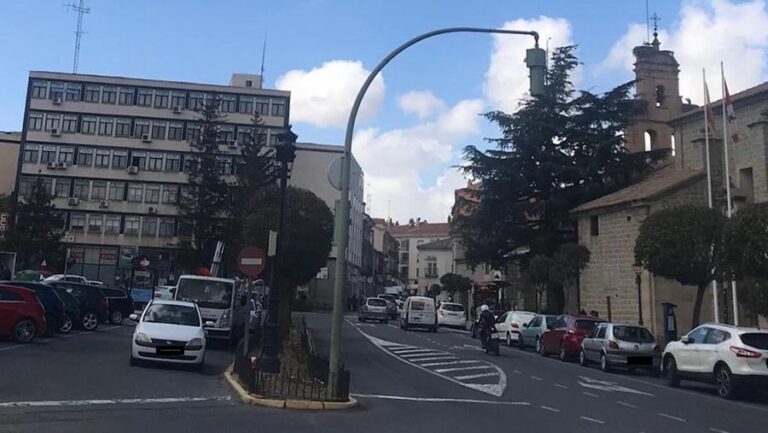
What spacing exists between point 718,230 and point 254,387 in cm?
1894

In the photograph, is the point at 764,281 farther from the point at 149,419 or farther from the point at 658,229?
the point at 149,419

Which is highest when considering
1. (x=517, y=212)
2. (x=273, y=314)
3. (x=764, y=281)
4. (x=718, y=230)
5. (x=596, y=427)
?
(x=517, y=212)

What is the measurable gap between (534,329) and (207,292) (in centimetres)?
1470

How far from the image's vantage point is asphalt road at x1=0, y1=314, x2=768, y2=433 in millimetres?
10570

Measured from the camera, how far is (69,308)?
2534 centimetres

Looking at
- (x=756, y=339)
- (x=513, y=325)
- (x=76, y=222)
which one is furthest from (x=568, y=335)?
(x=76, y=222)

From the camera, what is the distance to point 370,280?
116 meters

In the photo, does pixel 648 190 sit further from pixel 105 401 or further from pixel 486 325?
pixel 105 401

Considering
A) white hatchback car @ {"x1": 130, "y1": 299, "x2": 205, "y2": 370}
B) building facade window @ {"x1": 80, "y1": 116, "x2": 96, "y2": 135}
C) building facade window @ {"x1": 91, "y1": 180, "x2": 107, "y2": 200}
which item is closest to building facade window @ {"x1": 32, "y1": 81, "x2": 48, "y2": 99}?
building facade window @ {"x1": 80, "y1": 116, "x2": 96, "y2": 135}

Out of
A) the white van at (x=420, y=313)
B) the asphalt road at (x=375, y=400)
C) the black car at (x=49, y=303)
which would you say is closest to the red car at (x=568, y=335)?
the asphalt road at (x=375, y=400)

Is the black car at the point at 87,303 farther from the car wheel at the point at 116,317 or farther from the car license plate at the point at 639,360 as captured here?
the car license plate at the point at 639,360

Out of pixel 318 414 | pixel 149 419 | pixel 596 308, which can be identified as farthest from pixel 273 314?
pixel 596 308

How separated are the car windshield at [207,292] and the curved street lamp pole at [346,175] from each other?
1130cm

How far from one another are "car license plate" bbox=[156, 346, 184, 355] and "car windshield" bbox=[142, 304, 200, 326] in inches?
42.4
